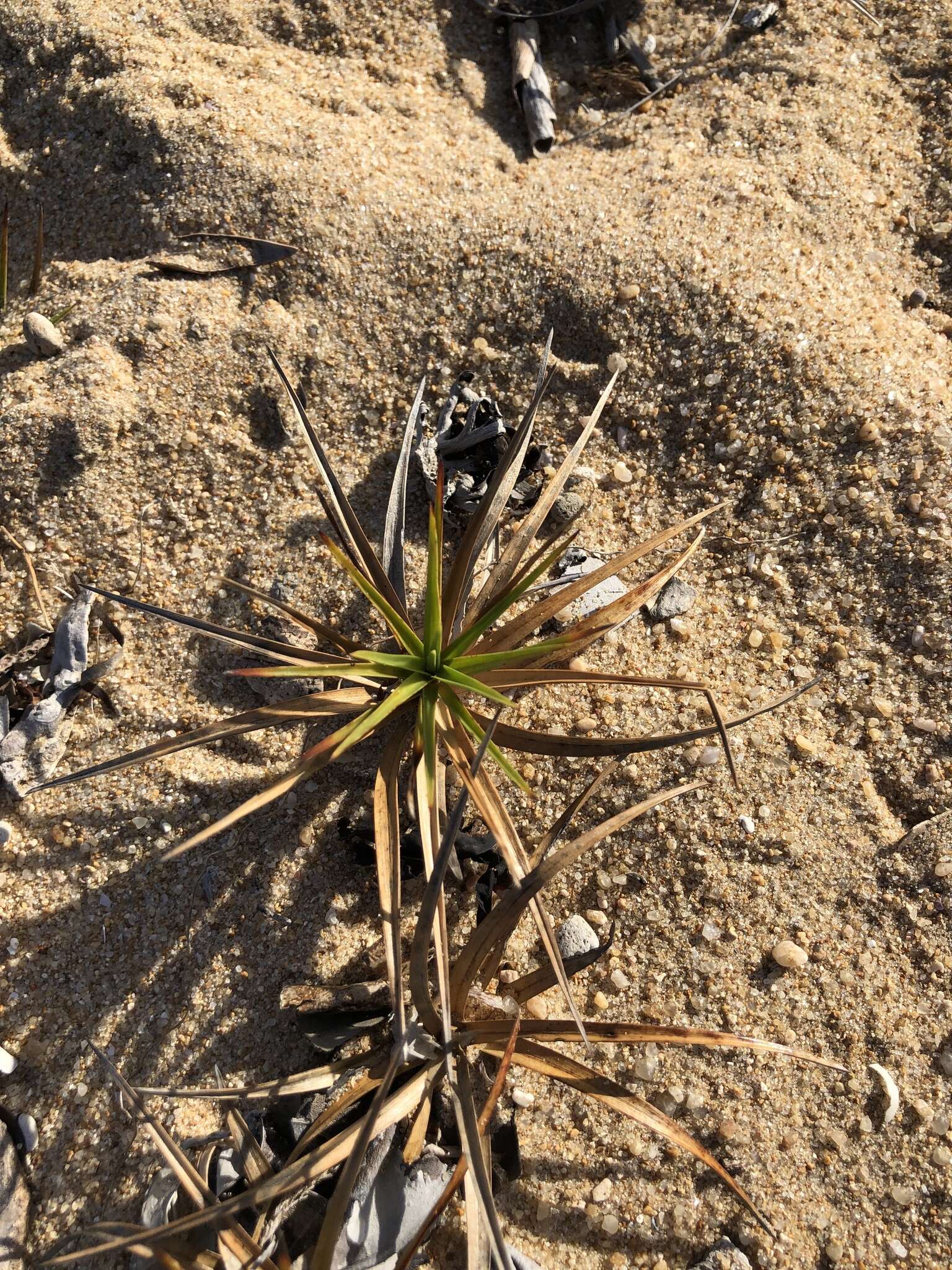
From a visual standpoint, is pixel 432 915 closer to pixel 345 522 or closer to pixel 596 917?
pixel 596 917

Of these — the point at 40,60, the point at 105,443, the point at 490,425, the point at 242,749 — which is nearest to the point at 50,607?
the point at 105,443

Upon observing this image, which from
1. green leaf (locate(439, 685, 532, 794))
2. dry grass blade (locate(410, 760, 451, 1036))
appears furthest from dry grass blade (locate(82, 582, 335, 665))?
dry grass blade (locate(410, 760, 451, 1036))

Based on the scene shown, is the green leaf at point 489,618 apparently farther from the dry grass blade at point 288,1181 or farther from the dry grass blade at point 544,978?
the dry grass blade at point 288,1181

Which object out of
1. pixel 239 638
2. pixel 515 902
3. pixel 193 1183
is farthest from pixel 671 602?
pixel 193 1183

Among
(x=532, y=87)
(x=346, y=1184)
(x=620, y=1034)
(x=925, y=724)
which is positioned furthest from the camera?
(x=532, y=87)

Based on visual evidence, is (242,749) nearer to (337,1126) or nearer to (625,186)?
(337,1126)

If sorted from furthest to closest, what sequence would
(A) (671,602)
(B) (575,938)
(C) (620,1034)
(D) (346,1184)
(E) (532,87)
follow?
1. (E) (532,87)
2. (A) (671,602)
3. (B) (575,938)
4. (C) (620,1034)
5. (D) (346,1184)

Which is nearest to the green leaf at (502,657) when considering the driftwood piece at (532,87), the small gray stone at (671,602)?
the small gray stone at (671,602)
